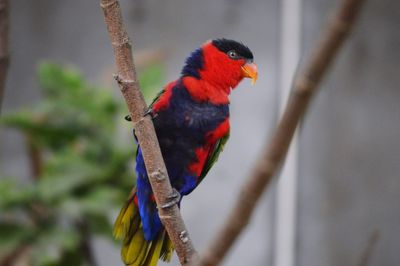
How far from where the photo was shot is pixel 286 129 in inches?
25.3

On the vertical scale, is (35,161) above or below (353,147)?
above

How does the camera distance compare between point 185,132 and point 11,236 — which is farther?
point 11,236

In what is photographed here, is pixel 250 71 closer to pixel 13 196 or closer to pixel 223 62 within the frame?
pixel 223 62

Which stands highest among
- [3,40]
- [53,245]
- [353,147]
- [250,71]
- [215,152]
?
[3,40]

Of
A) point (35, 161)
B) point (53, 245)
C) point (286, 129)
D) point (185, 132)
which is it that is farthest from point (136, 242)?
point (35, 161)

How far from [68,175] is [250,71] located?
1522mm

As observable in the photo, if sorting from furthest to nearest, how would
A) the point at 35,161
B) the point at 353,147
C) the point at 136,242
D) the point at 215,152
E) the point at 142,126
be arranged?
1. the point at 353,147
2. the point at 35,161
3. the point at 215,152
4. the point at 136,242
5. the point at 142,126

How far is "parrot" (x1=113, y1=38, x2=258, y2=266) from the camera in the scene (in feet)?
5.12

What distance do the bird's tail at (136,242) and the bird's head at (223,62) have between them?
36 cm

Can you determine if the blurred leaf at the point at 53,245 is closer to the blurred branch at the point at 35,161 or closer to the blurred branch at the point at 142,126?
the blurred branch at the point at 35,161

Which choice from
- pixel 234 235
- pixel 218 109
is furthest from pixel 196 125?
pixel 234 235

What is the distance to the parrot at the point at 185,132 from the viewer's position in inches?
61.4

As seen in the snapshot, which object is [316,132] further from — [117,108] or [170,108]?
[170,108]

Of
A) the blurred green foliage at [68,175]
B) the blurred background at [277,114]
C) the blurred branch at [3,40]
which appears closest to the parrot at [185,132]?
the blurred branch at [3,40]
